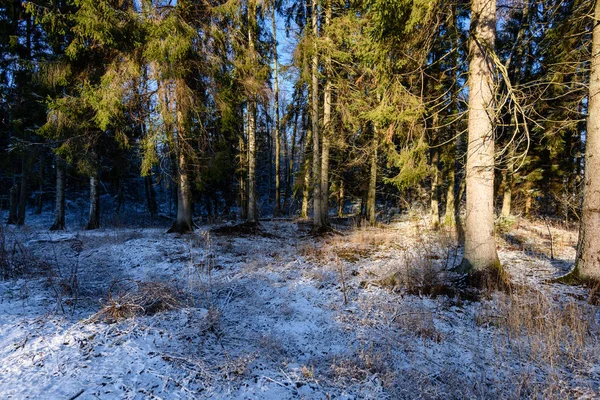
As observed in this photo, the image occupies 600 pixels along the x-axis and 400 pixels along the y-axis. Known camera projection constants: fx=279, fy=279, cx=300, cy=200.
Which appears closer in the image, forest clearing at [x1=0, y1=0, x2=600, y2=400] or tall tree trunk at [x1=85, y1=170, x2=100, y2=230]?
forest clearing at [x1=0, y1=0, x2=600, y2=400]

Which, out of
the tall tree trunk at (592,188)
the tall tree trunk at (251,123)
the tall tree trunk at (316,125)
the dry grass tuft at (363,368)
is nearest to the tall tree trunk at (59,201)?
the tall tree trunk at (251,123)

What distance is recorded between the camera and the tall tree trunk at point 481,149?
5305 millimetres

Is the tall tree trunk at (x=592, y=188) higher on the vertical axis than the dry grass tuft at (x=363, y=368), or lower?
higher

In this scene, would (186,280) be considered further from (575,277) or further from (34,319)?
(575,277)

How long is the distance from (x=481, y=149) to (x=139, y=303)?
639cm

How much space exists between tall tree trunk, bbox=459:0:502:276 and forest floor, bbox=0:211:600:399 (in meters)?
0.76

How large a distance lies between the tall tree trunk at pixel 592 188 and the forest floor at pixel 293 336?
612 millimetres

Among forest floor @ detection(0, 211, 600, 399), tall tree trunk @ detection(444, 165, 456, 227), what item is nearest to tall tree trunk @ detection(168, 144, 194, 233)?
forest floor @ detection(0, 211, 600, 399)

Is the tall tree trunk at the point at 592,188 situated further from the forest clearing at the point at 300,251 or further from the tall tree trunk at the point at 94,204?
the tall tree trunk at the point at 94,204

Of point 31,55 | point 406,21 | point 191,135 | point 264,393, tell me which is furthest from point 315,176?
point 31,55

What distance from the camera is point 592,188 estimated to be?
4984 millimetres

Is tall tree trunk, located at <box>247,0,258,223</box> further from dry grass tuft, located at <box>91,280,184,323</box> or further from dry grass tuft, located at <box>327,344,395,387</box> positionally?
dry grass tuft, located at <box>327,344,395,387</box>

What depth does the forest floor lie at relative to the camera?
2.50m

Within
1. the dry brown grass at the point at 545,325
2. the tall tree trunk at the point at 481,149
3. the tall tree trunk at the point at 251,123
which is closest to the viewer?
the dry brown grass at the point at 545,325
